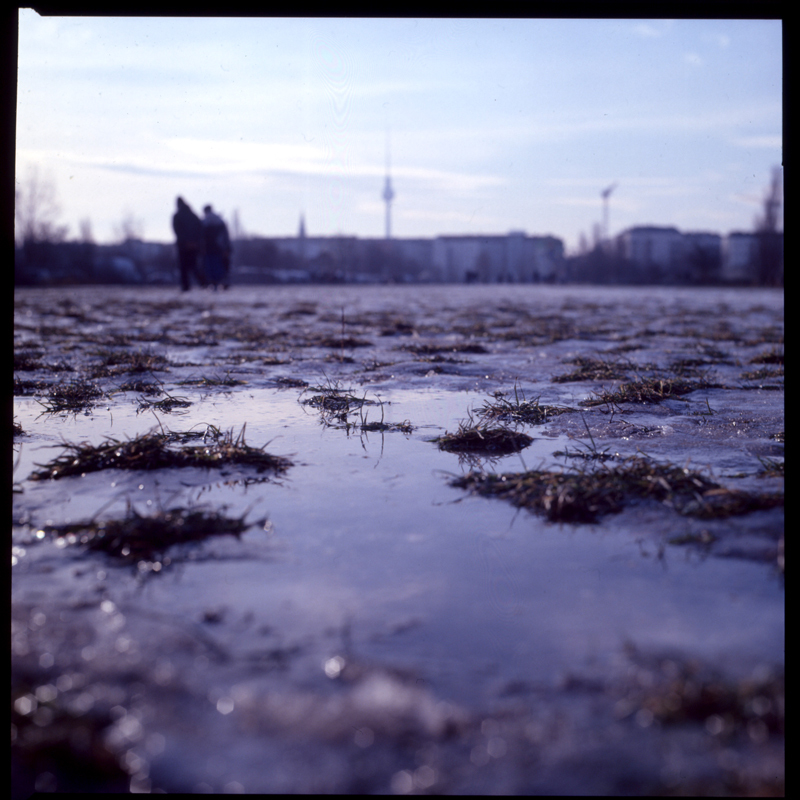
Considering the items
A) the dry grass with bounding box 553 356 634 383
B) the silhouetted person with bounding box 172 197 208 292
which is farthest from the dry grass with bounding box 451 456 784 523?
the silhouetted person with bounding box 172 197 208 292

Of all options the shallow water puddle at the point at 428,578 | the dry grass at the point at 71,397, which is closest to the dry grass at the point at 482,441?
the shallow water puddle at the point at 428,578

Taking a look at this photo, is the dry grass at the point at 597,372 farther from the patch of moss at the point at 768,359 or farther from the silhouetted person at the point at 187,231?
the silhouetted person at the point at 187,231

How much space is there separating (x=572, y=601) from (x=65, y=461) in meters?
1.35

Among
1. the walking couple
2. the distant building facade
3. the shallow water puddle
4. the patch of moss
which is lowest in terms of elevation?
the shallow water puddle

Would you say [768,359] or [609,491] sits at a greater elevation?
[768,359]

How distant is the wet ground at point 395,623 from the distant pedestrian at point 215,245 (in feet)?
40.5

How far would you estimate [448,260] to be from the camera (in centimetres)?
8831

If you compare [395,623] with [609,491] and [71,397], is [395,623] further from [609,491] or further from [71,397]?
[71,397]

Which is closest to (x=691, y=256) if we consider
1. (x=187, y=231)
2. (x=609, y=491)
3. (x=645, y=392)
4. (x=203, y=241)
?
(x=203, y=241)

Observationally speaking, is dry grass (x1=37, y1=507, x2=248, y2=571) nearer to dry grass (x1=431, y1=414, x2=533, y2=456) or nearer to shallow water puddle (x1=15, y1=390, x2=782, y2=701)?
shallow water puddle (x1=15, y1=390, x2=782, y2=701)

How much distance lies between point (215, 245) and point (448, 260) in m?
76.1

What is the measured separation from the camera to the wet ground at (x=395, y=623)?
2.47ft

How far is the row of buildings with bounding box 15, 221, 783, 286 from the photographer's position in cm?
4088

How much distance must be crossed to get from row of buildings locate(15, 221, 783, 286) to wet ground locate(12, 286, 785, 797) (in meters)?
31.8
